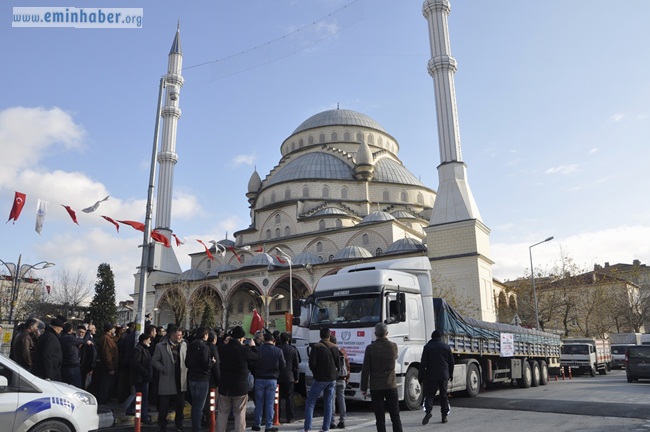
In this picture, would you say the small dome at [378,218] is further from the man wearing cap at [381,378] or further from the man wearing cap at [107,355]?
the man wearing cap at [381,378]

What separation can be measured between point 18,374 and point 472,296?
2571cm

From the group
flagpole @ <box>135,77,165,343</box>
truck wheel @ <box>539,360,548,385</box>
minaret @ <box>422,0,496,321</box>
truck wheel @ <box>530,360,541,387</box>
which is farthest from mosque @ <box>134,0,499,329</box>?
flagpole @ <box>135,77,165,343</box>

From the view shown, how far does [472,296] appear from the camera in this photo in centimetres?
2780

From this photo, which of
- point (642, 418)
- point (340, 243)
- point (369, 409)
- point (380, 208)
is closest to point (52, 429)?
point (369, 409)

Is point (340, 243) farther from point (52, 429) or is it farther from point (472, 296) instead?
point (52, 429)

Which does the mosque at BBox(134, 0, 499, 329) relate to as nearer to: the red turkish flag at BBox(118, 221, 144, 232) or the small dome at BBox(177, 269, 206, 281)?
the small dome at BBox(177, 269, 206, 281)

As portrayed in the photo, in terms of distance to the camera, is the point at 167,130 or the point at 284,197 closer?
the point at 167,130

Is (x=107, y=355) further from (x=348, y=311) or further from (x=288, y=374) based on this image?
(x=348, y=311)

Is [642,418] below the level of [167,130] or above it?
below

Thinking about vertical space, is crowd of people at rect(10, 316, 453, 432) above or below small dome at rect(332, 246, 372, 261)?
below

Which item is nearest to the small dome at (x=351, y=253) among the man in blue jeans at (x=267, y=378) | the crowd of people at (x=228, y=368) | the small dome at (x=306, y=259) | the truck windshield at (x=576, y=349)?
the small dome at (x=306, y=259)

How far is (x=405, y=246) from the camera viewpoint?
31.6 m

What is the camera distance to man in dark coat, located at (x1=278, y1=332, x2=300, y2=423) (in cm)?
809

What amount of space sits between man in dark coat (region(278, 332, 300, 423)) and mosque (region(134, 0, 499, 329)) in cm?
1715
